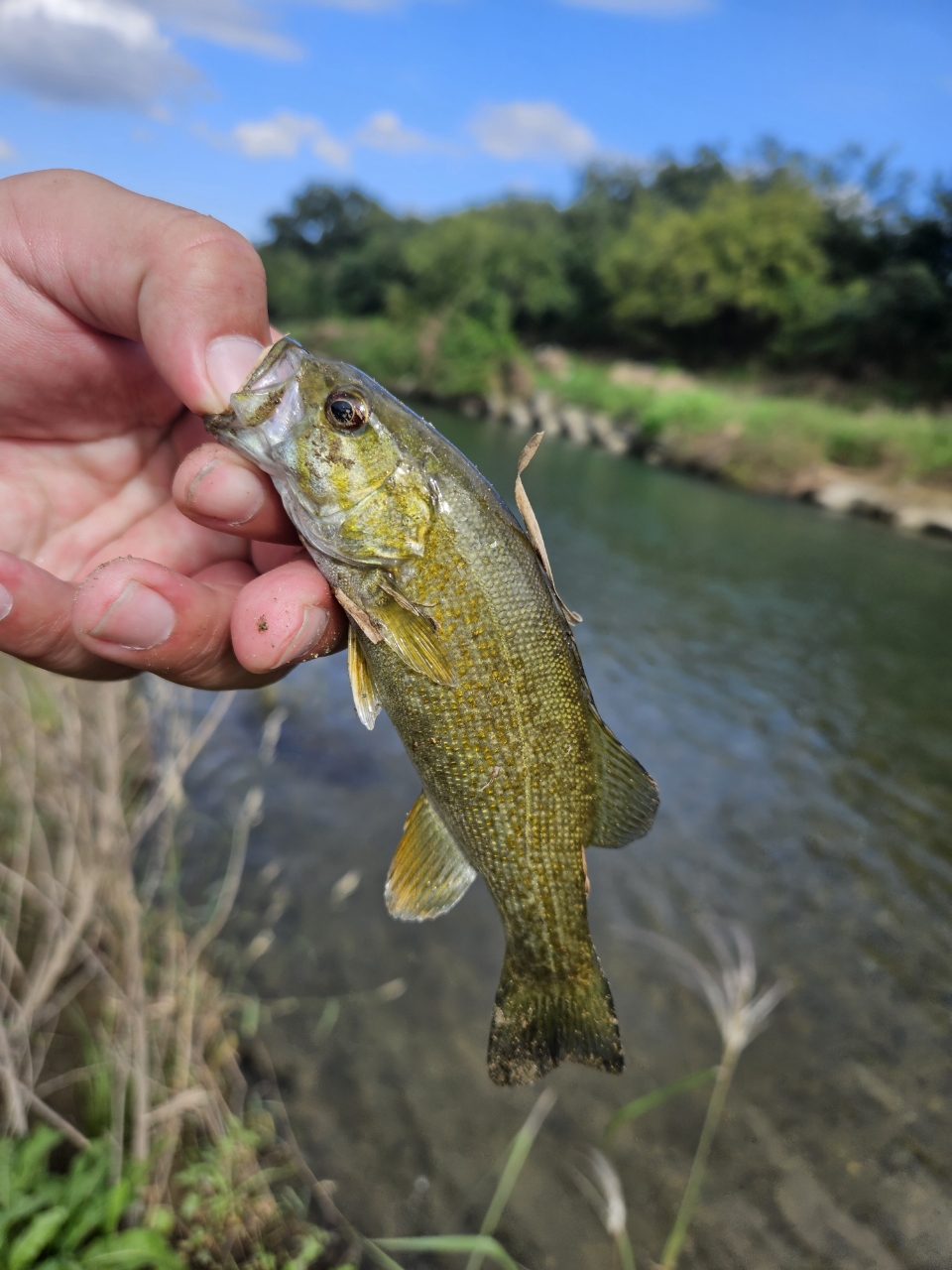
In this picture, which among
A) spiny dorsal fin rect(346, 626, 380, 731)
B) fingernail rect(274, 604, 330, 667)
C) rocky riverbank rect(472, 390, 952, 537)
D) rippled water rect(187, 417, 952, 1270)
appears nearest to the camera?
spiny dorsal fin rect(346, 626, 380, 731)

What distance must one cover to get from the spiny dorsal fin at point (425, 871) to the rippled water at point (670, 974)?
3379 mm

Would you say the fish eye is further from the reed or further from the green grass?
the green grass

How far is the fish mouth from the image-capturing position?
2.18m

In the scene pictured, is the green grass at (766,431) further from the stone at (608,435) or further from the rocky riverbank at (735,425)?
the stone at (608,435)

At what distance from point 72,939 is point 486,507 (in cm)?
318

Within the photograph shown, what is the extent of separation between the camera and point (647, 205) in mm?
75250

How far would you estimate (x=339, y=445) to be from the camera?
7.25 ft

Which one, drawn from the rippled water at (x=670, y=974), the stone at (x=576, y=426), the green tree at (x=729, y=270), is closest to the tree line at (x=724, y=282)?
the green tree at (x=729, y=270)

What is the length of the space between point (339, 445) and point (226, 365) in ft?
1.35

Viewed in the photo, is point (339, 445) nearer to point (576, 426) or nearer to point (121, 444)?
point (121, 444)

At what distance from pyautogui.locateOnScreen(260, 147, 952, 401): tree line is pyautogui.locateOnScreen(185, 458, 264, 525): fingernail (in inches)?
1954

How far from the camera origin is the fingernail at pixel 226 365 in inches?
88.5

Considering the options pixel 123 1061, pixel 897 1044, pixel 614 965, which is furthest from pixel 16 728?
pixel 897 1044

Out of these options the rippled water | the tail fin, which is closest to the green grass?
the rippled water
